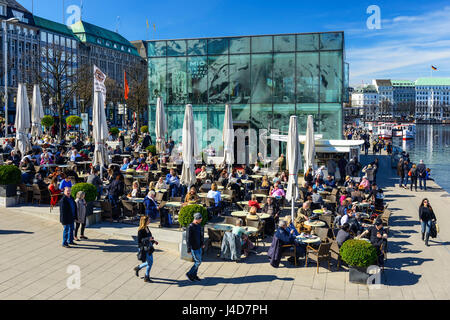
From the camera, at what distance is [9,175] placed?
53.4 feet

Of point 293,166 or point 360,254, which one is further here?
point 293,166

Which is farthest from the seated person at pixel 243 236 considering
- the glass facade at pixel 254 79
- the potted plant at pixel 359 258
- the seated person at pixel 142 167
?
the glass facade at pixel 254 79

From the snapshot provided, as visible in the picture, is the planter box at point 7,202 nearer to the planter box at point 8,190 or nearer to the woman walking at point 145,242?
the planter box at point 8,190

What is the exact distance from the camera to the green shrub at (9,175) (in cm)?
1619

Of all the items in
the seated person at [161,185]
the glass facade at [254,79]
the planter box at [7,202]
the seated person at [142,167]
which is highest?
the glass facade at [254,79]

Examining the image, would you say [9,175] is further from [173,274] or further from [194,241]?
[194,241]

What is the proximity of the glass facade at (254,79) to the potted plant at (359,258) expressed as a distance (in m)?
21.2

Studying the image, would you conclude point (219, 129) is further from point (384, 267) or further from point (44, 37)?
point (44, 37)

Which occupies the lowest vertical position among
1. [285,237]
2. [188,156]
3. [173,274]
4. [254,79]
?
[173,274]

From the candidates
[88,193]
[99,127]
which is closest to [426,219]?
[88,193]

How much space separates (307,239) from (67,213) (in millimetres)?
6406

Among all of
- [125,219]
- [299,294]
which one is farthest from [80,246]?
[299,294]
